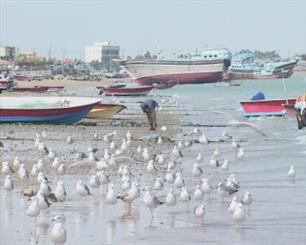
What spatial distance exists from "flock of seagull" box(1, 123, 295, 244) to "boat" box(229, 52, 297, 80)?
10280cm

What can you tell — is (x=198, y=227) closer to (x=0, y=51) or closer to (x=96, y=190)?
(x=96, y=190)

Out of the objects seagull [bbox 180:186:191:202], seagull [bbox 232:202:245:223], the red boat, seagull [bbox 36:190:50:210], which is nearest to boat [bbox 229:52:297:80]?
the red boat

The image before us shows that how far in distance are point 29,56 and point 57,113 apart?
153 metres

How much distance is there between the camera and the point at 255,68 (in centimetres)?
13825

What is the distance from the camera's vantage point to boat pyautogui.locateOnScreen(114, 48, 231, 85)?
104562 millimetres

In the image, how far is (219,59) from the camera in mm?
107938

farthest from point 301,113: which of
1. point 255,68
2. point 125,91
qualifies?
point 255,68

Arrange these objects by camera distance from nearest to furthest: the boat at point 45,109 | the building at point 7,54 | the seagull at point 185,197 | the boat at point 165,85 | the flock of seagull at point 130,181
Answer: the flock of seagull at point 130,181 < the seagull at point 185,197 < the boat at point 45,109 < the boat at point 165,85 < the building at point 7,54

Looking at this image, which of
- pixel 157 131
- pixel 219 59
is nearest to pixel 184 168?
pixel 157 131

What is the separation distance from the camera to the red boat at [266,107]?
38.8 metres

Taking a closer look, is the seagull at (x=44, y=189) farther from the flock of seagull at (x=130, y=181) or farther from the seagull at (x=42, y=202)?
the seagull at (x=42, y=202)

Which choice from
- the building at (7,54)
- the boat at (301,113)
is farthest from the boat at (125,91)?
the building at (7,54)

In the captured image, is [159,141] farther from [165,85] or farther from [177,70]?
[177,70]

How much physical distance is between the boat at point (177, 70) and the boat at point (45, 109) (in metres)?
70.2
